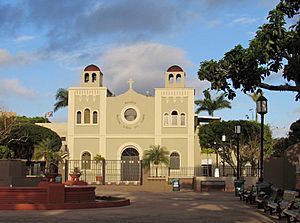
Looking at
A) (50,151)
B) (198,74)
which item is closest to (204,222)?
(198,74)

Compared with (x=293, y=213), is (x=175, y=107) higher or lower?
higher

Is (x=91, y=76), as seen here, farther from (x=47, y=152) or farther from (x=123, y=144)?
(x=47, y=152)

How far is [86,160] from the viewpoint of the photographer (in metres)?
51.9

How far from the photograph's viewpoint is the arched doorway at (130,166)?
1929 inches

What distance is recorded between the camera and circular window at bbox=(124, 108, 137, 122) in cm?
5581

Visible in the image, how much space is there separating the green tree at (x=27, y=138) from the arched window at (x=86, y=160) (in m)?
2.64

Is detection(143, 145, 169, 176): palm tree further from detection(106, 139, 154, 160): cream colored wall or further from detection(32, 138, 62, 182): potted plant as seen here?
detection(32, 138, 62, 182): potted plant

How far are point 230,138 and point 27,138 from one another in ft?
64.9

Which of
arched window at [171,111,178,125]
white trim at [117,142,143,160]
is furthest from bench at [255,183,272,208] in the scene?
white trim at [117,142,143,160]

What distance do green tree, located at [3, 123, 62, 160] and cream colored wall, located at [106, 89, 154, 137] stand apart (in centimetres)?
586

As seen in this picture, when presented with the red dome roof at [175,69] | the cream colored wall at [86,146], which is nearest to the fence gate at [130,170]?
the cream colored wall at [86,146]

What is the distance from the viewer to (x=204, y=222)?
50.2 ft

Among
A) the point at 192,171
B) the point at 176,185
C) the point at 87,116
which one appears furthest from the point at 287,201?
the point at 87,116

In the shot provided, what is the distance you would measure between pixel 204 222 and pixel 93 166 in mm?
38501
